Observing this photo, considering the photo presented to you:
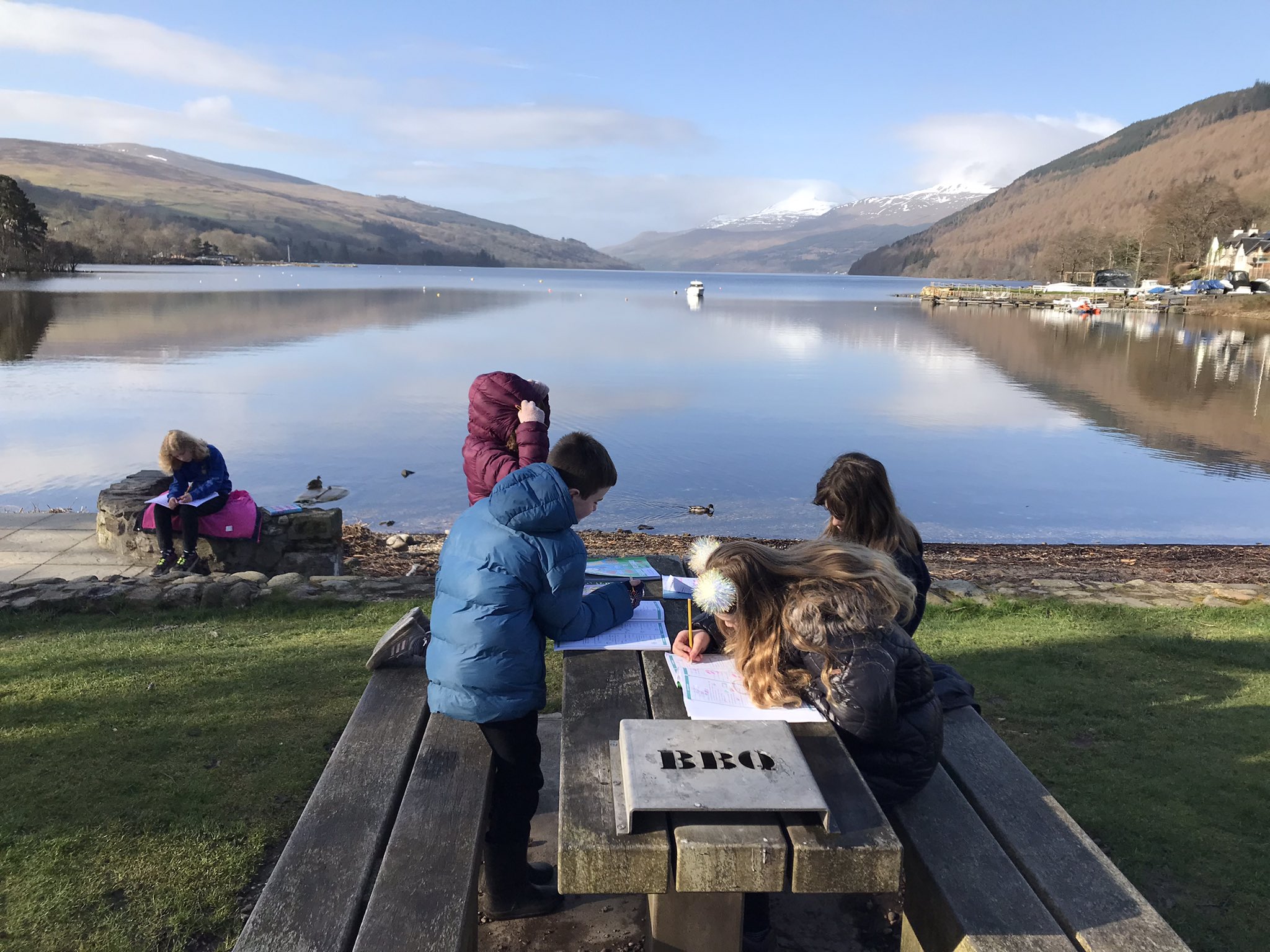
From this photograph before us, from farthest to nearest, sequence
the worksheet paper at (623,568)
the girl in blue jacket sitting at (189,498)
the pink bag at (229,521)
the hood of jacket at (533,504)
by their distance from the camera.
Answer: the pink bag at (229,521)
the girl in blue jacket sitting at (189,498)
the worksheet paper at (623,568)
the hood of jacket at (533,504)

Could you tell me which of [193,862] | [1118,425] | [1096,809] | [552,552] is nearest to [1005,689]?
[1096,809]

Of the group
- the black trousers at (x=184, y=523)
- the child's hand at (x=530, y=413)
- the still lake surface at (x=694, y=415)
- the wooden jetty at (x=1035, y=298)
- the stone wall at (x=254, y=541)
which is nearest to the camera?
the child's hand at (x=530, y=413)

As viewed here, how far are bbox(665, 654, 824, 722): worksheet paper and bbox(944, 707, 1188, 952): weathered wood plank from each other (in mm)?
684

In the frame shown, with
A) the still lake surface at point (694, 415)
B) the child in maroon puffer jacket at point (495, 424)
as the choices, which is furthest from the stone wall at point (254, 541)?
the child in maroon puffer jacket at point (495, 424)

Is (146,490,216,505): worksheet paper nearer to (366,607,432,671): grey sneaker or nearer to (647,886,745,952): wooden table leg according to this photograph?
(366,607,432,671): grey sneaker

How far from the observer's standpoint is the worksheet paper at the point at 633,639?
3.21 meters

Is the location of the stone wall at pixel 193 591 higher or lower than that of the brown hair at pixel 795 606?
lower

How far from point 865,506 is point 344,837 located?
7.70ft

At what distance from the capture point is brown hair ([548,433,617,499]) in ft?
10.7

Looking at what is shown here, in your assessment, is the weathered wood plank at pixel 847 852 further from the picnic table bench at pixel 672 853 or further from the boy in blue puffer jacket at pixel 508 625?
the boy in blue puffer jacket at pixel 508 625

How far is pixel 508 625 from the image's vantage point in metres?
2.89

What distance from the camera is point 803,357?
36.4 meters

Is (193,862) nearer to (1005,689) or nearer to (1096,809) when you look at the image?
(1096,809)

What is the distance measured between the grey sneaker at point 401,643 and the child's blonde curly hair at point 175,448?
529 cm
